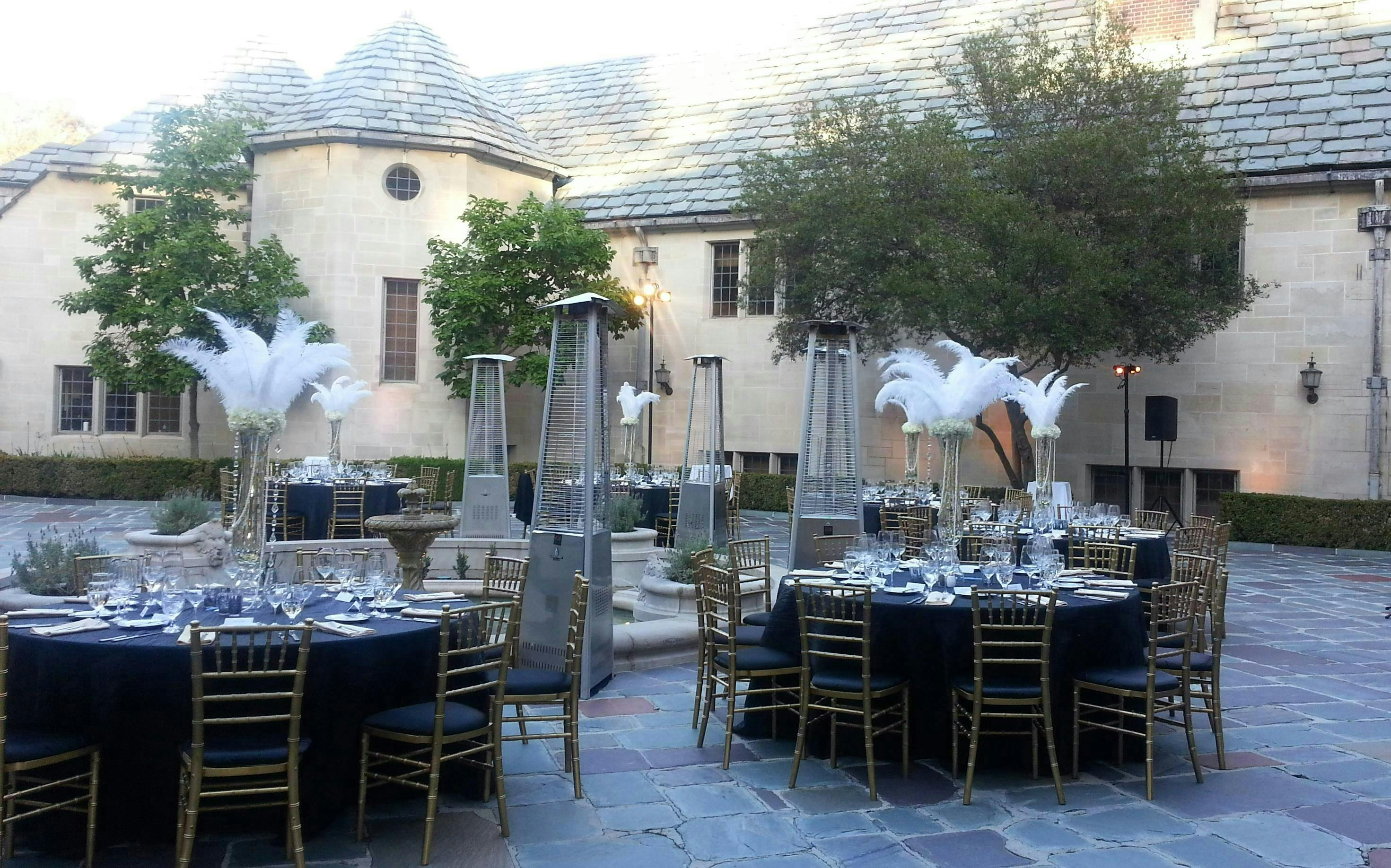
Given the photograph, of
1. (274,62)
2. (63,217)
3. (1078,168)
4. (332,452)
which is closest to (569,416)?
(332,452)

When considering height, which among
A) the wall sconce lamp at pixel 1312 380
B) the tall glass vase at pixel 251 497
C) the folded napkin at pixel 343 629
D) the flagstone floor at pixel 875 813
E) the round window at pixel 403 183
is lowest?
the flagstone floor at pixel 875 813

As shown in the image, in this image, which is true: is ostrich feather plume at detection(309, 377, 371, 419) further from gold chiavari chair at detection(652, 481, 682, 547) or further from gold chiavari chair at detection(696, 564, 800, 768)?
gold chiavari chair at detection(696, 564, 800, 768)

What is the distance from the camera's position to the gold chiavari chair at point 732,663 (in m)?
6.13

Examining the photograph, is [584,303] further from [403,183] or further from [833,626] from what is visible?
[403,183]

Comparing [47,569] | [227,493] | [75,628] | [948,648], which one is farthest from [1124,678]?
[227,493]

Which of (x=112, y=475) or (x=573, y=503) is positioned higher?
(x=573, y=503)

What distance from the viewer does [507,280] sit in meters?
21.3

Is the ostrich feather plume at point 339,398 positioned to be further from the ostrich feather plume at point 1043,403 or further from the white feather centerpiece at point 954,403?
the white feather centerpiece at point 954,403

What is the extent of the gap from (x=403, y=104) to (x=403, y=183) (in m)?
1.72

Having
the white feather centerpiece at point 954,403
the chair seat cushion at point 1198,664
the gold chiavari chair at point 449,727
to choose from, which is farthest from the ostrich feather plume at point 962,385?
the gold chiavari chair at point 449,727

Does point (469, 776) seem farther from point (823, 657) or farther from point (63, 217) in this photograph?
point (63, 217)

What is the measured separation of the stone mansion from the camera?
19016 mm

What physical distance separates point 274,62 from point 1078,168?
19855mm

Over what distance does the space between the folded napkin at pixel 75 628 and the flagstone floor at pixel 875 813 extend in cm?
98
